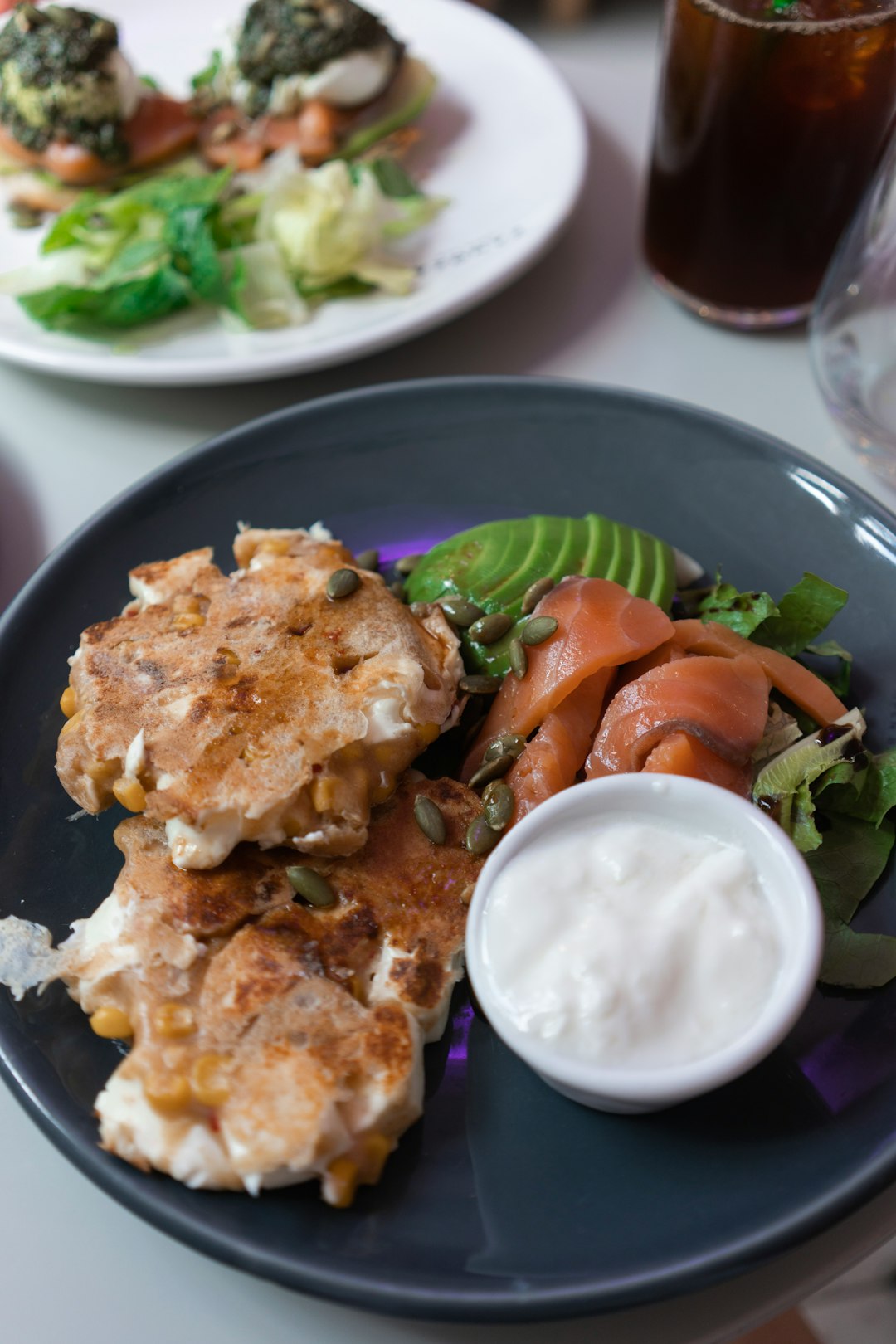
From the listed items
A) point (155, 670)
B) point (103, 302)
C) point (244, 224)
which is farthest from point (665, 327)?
point (155, 670)

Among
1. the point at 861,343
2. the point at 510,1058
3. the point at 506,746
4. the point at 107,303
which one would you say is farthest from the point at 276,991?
the point at 861,343

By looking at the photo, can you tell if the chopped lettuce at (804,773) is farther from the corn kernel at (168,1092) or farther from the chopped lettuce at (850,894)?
the corn kernel at (168,1092)

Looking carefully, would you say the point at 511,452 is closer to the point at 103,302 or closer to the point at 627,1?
the point at 103,302

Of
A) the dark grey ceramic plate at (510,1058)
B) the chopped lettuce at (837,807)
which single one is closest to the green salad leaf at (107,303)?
the dark grey ceramic plate at (510,1058)

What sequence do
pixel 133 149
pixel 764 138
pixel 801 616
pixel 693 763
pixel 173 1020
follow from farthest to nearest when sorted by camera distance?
pixel 133 149 < pixel 764 138 < pixel 801 616 < pixel 693 763 < pixel 173 1020

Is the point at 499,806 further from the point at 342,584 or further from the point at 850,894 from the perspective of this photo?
the point at 850,894

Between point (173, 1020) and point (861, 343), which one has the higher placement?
point (861, 343)

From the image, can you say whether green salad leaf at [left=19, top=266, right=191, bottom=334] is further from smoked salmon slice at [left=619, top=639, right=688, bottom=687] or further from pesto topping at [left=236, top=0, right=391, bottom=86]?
smoked salmon slice at [left=619, top=639, right=688, bottom=687]

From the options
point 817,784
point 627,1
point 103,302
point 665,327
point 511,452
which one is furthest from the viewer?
point 627,1
